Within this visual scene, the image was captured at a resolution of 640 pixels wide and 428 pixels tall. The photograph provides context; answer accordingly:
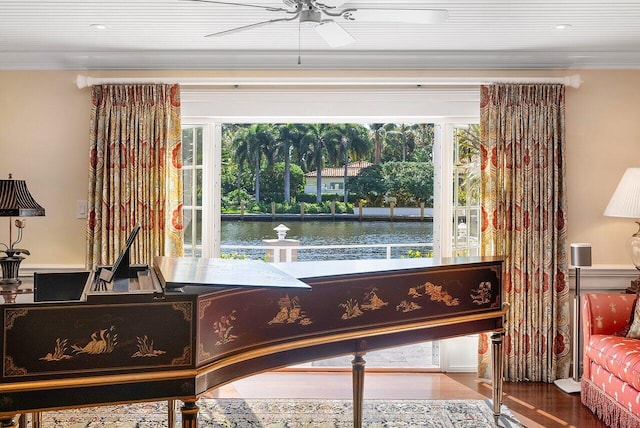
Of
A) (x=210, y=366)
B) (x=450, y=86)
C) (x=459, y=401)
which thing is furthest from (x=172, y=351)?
(x=450, y=86)

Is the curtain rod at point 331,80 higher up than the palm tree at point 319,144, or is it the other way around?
the palm tree at point 319,144

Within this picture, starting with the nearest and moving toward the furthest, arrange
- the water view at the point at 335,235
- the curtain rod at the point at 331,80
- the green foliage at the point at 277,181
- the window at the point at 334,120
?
the curtain rod at the point at 331,80 → the window at the point at 334,120 → the water view at the point at 335,235 → the green foliage at the point at 277,181

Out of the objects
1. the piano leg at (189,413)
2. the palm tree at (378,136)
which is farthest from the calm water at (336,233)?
the piano leg at (189,413)

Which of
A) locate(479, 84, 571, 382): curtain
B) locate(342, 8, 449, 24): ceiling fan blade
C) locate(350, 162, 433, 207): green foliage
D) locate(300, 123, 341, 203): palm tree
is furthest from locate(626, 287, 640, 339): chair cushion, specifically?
locate(300, 123, 341, 203): palm tree

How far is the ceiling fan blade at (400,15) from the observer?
8.48ft

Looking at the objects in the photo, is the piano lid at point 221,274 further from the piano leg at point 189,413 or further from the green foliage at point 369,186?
the green foliage at point 369,186

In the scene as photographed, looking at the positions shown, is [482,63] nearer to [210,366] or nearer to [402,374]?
[402,374]

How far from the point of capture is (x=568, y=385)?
14.2 ft

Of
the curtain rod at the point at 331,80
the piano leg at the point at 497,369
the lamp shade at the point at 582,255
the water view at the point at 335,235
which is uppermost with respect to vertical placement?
the curtain rod at the point at 331,80

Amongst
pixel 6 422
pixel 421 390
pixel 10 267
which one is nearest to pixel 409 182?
pixel 421 390

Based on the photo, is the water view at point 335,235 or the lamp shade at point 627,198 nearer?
the lamp shade at point 627,198

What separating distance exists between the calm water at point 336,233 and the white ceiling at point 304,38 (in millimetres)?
6978

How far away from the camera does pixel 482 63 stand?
14.9 feet

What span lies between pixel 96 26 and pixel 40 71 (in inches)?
41.1
